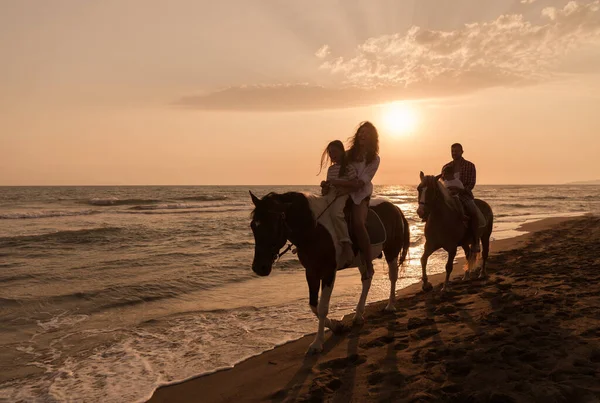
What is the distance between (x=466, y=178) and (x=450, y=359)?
6211 mm

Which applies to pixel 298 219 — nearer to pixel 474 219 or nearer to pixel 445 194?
pixel 445 194

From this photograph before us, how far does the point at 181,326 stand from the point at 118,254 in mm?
9220

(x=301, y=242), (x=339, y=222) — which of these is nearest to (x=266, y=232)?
(x=301, y=242)

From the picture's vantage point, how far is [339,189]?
19.1 ft

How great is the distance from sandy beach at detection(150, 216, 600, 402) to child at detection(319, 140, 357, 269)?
1.25 metres

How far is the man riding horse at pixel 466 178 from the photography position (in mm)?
9211

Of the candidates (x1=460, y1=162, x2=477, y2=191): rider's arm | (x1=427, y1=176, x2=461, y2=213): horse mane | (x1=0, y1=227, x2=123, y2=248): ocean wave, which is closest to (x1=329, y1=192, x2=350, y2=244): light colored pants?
(x1=427, y1=176, x2=461, y2=213): horse mane

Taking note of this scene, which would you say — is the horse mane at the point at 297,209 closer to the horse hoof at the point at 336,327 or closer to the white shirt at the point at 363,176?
the white shirt at the point at 363,176

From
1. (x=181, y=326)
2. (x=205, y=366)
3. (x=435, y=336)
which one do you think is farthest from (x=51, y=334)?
(x=435, y=336)

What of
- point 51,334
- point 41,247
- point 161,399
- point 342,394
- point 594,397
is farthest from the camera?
point 41,247

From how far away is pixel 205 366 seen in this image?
5.36 meters

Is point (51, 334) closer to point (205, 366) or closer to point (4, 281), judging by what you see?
point (205, 366)

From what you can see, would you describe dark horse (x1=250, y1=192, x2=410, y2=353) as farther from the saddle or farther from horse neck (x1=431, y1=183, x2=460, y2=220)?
horse neck (x1=431, y1=183, x2=460, y2=220)

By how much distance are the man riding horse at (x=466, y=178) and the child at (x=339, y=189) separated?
4.05m
